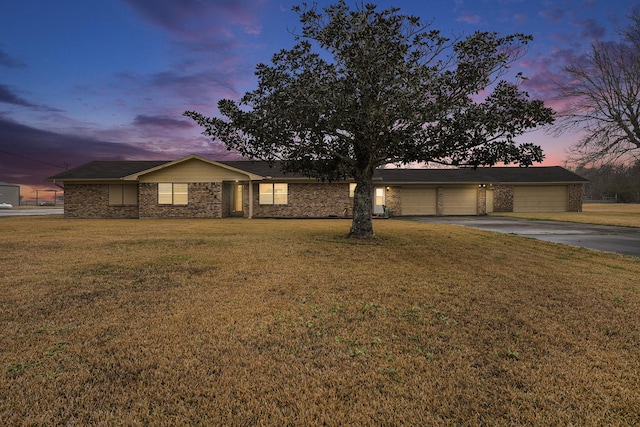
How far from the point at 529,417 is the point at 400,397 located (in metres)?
0.87

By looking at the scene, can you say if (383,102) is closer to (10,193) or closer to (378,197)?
(378,197)

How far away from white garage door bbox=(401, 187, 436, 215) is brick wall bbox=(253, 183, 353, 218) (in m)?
6.48

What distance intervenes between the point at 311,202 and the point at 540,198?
67.9 feet

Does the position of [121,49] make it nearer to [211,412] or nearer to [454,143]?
[454,143]

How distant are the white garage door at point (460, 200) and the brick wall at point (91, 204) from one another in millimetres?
23771

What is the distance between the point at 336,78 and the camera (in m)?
9.64

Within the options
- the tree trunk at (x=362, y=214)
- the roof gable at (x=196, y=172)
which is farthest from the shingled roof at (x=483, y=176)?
the tree trunk at (x=362, y=214)

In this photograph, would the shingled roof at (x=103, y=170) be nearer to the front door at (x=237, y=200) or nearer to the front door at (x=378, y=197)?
the front door at (x=237, y=200)

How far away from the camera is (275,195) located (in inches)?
888

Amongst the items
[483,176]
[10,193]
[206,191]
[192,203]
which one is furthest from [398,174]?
[10,193]

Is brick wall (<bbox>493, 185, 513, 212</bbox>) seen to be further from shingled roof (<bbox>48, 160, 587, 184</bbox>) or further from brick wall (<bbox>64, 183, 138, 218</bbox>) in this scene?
brick wall (<bbox>64, 183, 138, 218</bbox>)

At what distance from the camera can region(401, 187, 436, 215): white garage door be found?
87.3ft

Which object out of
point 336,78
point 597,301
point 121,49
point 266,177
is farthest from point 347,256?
point 121,49

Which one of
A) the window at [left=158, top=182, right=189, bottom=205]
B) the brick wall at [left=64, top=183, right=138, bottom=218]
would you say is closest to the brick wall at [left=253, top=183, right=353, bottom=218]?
the window at [left=158, top=182, right=189, bottom=205]
